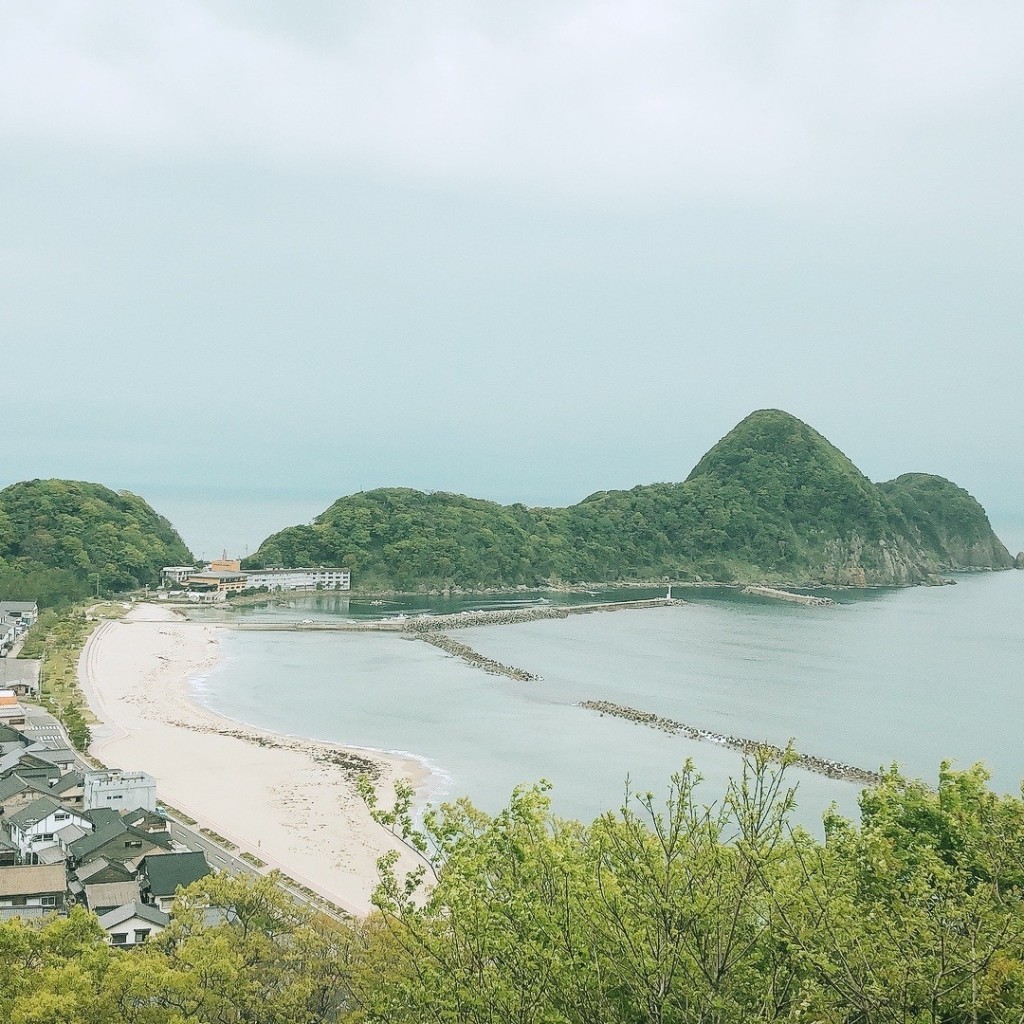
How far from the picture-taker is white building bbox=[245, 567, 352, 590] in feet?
229

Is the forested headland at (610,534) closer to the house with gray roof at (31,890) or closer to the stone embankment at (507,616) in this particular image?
the stone embankment at (507,616)

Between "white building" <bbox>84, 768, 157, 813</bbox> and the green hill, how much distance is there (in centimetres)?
4013

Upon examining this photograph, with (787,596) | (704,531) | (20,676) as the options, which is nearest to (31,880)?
(20,676)

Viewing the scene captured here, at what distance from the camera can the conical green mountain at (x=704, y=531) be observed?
76188 millimetres

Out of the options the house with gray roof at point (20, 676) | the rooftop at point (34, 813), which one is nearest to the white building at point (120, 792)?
the rooftop at point (34, 813)

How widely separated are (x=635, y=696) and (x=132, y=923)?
2502 centimetres

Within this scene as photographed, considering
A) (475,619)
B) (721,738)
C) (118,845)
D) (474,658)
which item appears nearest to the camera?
(118,845)

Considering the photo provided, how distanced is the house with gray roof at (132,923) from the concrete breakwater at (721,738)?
13.3 metres

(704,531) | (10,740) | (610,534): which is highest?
(704,531)

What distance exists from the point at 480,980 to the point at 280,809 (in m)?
17.9

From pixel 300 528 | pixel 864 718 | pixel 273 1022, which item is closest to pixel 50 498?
pixel 300 528

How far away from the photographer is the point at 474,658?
44250 millimetres

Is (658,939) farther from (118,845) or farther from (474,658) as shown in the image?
(474,658)

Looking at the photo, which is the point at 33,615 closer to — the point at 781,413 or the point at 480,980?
the point at 480,980
